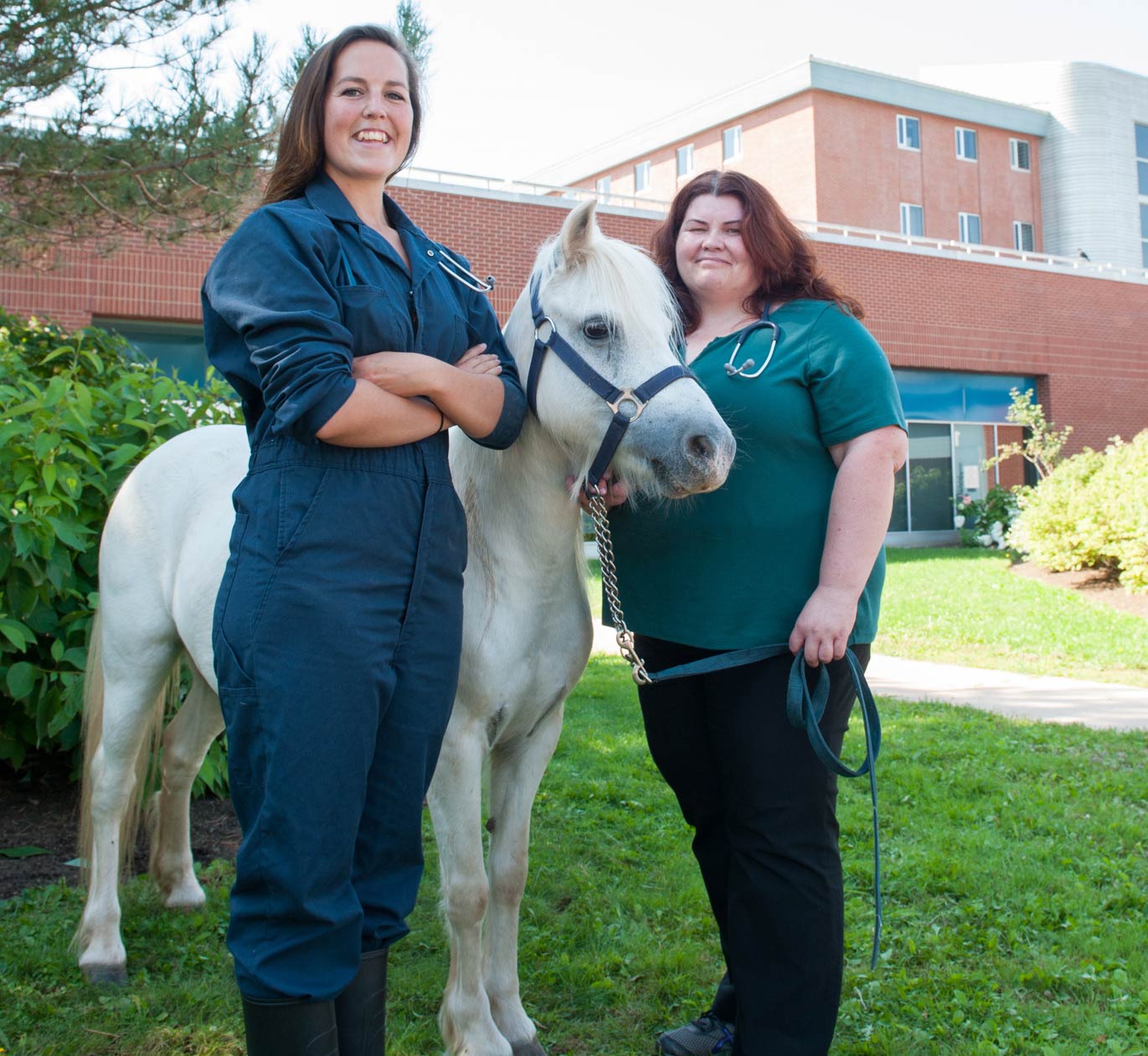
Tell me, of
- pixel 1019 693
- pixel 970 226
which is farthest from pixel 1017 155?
pixel 1019 693

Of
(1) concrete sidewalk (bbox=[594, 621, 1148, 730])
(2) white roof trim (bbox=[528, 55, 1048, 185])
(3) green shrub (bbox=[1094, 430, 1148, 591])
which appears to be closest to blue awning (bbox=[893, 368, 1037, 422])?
(3) green shrub (bbox=[1094, 430, 1148, 591])

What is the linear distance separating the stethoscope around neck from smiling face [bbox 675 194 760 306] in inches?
5.5

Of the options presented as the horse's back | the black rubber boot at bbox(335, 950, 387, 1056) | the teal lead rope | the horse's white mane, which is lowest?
the black rubber boot at bbox(335, 950, 387, 1056)

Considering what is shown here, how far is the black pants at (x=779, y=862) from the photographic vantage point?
2209mm

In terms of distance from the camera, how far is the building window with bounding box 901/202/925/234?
94.5ft

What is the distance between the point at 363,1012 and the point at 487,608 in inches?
37.0

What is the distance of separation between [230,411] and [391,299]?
331 cm

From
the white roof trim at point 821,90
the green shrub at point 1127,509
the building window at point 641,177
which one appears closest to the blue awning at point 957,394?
the green shrub at point 1127,509

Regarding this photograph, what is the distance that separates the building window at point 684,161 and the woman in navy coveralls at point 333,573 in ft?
102

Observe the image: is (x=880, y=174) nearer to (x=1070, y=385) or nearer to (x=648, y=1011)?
(x=1070, y=385)

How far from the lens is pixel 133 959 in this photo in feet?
10.4

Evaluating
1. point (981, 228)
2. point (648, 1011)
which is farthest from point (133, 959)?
point (981, 228)

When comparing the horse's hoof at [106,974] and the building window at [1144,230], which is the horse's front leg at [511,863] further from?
the building window at [1144,230]

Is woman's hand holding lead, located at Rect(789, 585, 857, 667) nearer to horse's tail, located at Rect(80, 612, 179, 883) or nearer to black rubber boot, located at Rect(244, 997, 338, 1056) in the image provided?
black rubber boot, located at Rect(244, 997, 338, 1056)
